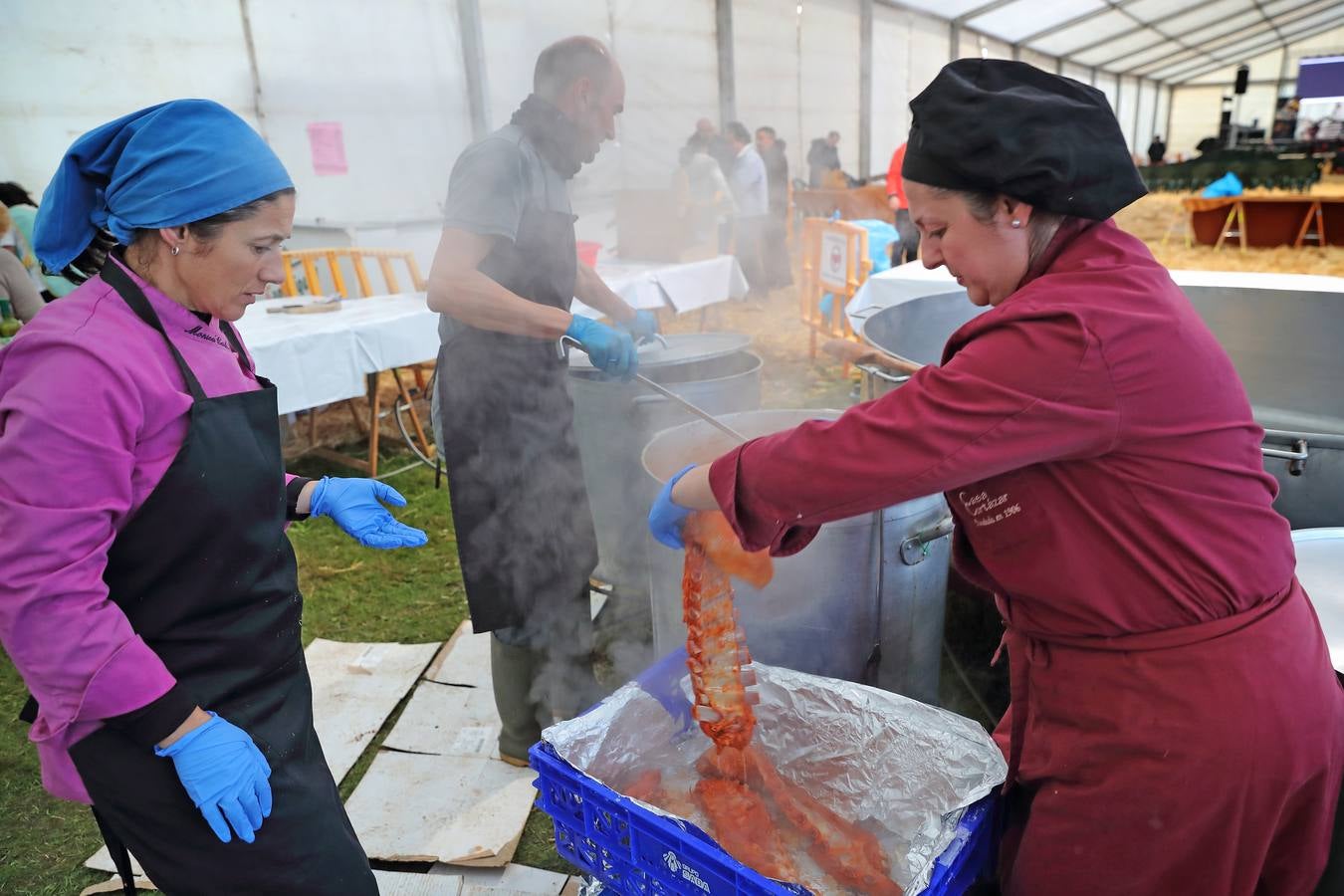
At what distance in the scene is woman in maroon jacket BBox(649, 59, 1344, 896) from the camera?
122cm

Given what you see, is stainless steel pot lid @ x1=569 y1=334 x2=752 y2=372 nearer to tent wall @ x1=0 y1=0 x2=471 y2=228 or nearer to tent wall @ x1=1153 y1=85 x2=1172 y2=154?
tent wall @ x1=0 y1=0 x2=471 y2=228

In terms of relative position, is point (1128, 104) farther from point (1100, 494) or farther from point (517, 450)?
point (1100, 494)

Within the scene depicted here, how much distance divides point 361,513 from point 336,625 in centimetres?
247

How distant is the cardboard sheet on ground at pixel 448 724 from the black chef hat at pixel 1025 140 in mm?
2709

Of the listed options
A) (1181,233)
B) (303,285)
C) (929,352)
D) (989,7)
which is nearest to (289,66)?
(303,285)

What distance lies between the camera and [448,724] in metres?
3.31

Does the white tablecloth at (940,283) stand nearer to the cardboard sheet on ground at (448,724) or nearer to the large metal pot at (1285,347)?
the large metal pot at (1285,347)

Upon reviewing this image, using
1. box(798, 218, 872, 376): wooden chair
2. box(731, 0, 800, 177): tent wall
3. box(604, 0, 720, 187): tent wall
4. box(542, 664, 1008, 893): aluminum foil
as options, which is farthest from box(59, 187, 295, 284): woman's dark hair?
box(731, 0, 800, 177): tent wall

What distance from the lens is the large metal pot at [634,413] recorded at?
3383 mm

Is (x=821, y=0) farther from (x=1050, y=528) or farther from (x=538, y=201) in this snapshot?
(x=1050, y=528)

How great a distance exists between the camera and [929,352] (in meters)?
3.81

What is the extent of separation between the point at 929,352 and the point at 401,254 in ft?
17.8

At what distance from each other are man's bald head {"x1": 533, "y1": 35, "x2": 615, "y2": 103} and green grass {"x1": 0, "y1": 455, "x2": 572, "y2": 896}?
2.44 m

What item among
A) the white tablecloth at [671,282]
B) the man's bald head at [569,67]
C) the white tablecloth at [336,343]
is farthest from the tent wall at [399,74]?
the man's bald head at [569,67]
